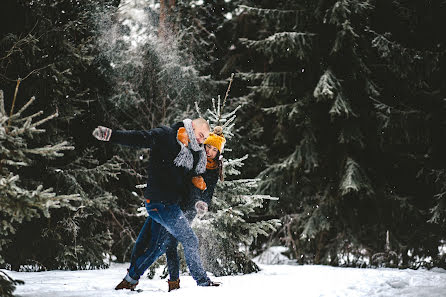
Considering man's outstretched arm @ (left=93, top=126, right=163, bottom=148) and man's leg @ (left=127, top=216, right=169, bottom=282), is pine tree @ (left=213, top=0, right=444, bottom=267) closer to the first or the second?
man's leg @ (left=127, top=216, right=169, bottom=282)

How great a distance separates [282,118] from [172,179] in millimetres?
5721

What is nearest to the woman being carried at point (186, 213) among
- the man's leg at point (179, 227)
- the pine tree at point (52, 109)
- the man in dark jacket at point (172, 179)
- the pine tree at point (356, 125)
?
the man in dark jacket at point (172, 179)

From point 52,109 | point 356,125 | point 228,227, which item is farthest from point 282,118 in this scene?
point 52,109

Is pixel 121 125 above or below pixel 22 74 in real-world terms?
below

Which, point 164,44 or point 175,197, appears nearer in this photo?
point 175,197

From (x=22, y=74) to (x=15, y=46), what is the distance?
63 centimetres

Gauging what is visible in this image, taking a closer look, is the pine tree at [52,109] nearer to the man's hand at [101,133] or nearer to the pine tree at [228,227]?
the pine tree at [228,227]

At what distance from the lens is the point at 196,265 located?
162 inches

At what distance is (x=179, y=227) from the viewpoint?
13.1 ft

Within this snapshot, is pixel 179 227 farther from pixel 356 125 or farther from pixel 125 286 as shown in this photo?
pixel 356 125

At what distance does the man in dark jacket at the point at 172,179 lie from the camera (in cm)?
399

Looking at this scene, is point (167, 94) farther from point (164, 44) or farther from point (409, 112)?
point (409, 112)

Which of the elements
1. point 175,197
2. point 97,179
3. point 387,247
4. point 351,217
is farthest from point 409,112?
point 97,179

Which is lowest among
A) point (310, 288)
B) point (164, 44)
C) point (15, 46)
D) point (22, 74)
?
point (310, 288)
